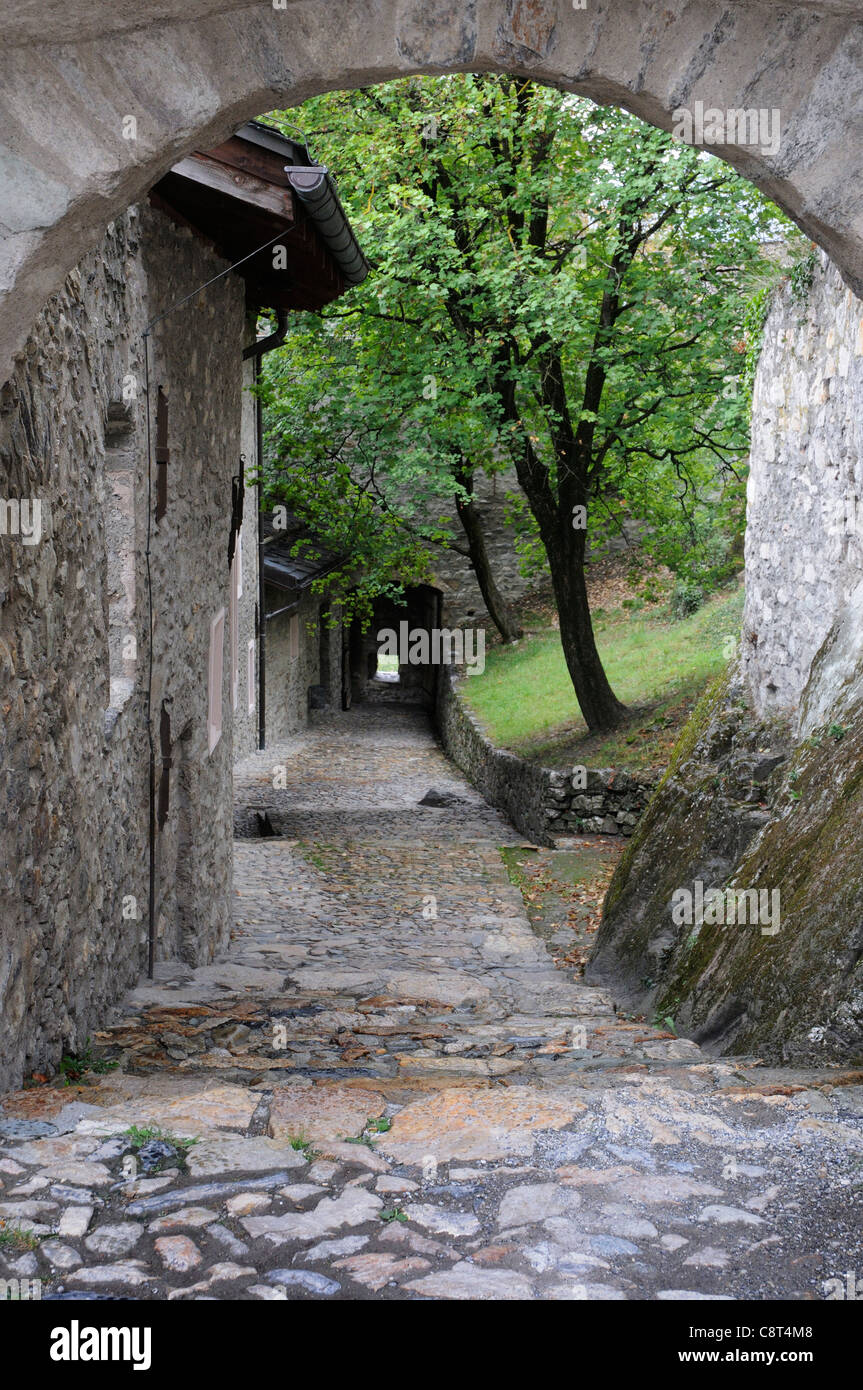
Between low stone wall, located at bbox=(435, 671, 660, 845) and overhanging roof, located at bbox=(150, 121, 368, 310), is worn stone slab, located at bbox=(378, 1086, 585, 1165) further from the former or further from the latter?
low stone wall, located at bbox=(435, 671, 660, 845)

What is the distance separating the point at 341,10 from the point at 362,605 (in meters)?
12.3

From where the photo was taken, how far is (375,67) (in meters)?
2.27

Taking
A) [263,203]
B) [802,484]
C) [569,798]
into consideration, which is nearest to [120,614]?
[263,203]

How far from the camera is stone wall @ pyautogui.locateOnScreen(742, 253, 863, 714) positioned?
5746 millimetres

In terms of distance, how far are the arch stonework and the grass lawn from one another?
9.09 m

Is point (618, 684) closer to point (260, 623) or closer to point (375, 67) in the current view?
point (260, 623)

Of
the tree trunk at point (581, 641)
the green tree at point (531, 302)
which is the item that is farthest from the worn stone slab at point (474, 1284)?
the tree trunk at point (581, 641)

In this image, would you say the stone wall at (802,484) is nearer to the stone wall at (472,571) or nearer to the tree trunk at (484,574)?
the tree trunk at (484,574)

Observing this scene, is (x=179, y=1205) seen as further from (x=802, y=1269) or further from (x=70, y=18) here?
(x=70, y=18)

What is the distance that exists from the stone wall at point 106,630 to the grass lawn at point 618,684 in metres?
5.89

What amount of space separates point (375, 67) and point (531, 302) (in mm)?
7406

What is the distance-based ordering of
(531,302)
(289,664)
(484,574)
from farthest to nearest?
(289,664) → (484,574) → (531,302)

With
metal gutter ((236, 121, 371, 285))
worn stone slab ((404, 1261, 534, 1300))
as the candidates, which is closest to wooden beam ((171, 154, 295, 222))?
metal gutter ((236, 121, 371, 285))
